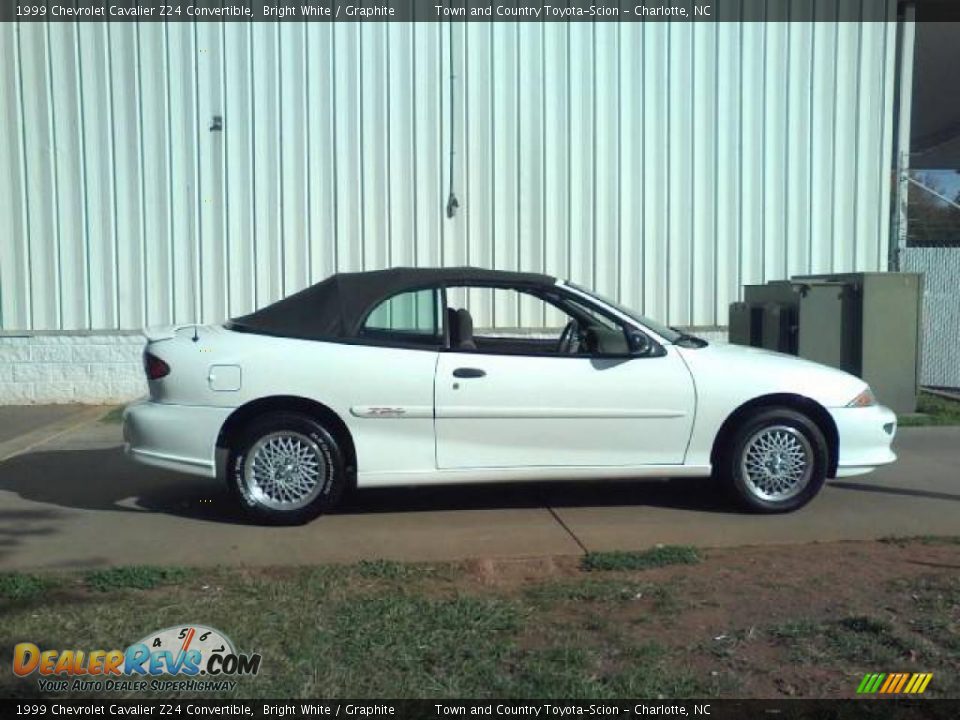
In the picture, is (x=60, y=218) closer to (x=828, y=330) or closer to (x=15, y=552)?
(x=15, y=552)

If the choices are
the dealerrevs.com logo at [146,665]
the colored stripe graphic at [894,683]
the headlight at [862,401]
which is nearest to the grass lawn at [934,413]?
the headlight at [862,401]

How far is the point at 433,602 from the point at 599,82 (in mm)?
9360

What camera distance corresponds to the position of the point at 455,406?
590 cm

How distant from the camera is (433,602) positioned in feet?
14.8

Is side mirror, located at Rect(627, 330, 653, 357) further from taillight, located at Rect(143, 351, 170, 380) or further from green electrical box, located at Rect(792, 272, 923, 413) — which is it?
green electrical box, located at Rect(792, 272, 923, 413)

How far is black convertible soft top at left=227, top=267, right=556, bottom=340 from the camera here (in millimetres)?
6012

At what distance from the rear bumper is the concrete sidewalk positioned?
0.42m

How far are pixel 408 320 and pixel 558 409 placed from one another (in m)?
1.15

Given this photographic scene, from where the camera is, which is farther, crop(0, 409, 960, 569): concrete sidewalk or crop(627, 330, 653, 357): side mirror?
crop(627, 330, 653, 357): side mirror

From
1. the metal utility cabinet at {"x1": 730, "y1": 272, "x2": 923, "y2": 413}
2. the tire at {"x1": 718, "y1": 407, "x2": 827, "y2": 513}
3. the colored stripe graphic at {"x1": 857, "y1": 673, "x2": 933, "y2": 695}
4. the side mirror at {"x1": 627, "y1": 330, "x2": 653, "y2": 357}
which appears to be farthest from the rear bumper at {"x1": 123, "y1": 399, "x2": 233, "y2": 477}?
the metal utility cabinet at {"x1": 730, "y1": 272, "x2": 923, "y2": 413}

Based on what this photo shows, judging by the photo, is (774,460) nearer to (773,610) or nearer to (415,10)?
(773,610)

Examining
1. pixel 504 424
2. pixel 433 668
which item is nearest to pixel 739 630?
pixel 433 668

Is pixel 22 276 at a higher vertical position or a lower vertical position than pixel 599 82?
lower

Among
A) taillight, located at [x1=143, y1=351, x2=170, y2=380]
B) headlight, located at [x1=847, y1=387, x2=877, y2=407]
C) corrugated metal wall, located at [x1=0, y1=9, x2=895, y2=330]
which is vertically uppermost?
corrugated metal wall, located at [x1=0, y1=9, x2=895, y2=330]
